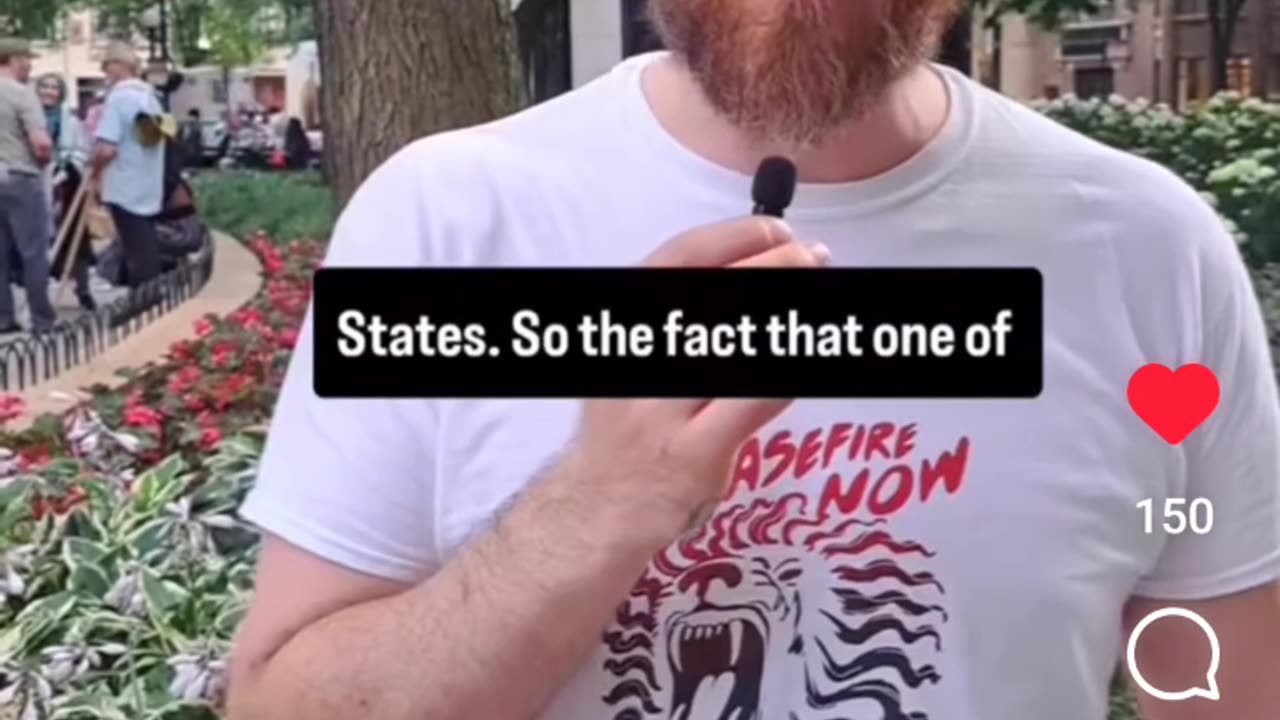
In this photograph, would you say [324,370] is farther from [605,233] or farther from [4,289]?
[4,289]

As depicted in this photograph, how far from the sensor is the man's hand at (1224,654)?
2.09ft

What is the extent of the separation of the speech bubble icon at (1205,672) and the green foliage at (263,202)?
407mm

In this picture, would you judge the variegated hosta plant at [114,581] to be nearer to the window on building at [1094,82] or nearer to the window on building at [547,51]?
the window on building at [547,51]

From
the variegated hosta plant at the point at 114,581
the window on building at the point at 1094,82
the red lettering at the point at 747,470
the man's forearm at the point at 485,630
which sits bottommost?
the variegated hosta plant at the point at 114,581

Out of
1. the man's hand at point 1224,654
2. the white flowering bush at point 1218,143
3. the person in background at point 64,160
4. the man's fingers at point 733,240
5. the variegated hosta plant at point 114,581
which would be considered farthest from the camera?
the variegated hosta plant at point 114,581

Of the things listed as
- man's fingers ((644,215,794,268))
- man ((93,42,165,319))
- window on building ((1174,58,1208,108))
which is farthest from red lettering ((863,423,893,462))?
man ((93,42,165,319))

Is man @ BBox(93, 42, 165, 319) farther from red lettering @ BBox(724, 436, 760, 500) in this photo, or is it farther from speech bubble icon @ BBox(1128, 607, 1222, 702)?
speech bubble icon @ BBox(1128, 607, 1222, 702)

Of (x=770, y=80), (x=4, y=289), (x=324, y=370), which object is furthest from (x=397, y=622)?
(x=4, y=289)

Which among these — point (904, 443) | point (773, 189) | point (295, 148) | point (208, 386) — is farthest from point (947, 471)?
point (208, 386)

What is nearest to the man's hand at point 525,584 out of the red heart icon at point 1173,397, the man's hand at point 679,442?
the man's hand at point 679,442

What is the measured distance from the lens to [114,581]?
3.58ft

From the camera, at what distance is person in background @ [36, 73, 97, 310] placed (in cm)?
86

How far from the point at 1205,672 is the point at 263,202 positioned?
50cm
